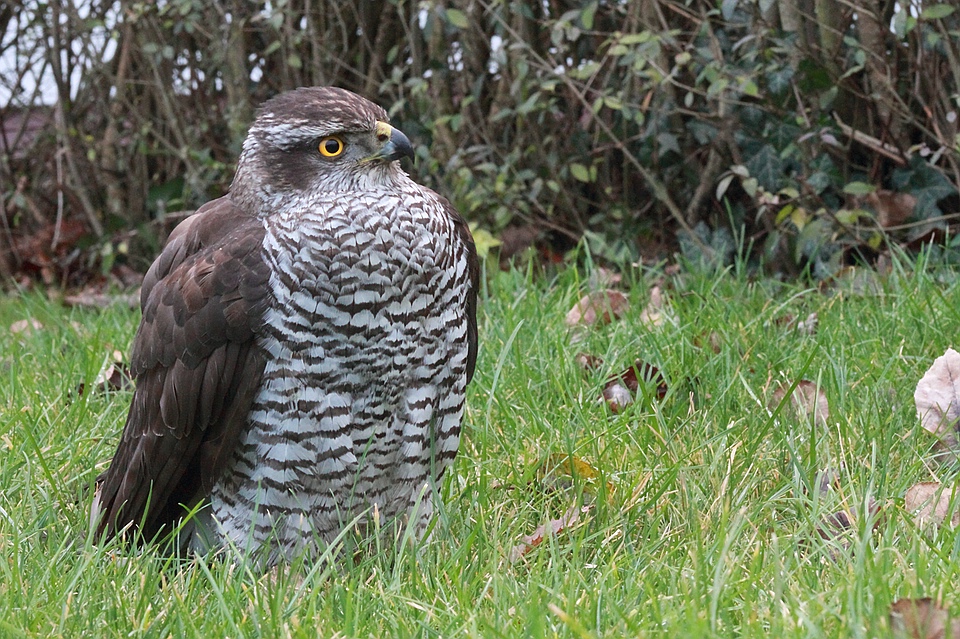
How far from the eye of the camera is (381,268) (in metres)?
2.55

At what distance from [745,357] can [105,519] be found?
72.8 inches

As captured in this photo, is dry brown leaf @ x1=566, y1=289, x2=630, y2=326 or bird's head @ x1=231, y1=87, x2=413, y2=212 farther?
dry brown leaf @ x1=566, y1=289, x2=630, y2=326

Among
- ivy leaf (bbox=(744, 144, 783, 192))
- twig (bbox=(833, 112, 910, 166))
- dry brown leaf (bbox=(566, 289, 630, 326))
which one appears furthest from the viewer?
ivy leaf (bbox=(744, 144, 783, 192))

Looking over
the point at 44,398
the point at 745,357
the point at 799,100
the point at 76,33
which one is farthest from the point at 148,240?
Result: the point at 745,357

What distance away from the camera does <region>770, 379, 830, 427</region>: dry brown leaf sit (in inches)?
120

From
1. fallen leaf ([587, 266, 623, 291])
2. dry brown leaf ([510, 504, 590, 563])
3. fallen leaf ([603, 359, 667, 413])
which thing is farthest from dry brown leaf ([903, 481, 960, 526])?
fallen leaf ([587, 266, 623, 291])

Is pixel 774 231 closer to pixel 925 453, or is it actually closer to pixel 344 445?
pixel 925 453

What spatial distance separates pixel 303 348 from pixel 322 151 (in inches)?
19.7

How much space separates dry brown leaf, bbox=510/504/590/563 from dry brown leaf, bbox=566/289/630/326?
1.35 meters

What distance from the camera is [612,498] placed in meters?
2.85

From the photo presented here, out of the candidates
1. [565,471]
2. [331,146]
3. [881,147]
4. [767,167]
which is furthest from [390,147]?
[881,147]

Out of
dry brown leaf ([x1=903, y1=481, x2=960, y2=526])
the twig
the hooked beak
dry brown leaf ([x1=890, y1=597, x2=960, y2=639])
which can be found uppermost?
the hooked beak

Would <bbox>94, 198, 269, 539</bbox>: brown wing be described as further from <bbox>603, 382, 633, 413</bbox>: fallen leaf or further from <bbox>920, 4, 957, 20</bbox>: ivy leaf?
<bbox>920, 4, 957, 20</bbox>: ivy leaf

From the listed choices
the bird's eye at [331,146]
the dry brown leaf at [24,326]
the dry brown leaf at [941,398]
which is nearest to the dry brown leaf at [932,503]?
the dry brown leaf at [941,398]
